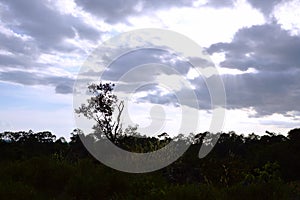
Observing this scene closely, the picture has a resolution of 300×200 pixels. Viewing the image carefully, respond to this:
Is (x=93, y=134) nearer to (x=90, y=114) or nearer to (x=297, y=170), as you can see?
(x=90, y=114)

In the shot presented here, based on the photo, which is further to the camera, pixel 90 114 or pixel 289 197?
pixel 90 114

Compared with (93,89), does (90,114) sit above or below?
below

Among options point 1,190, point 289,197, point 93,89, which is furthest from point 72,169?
point 93,89

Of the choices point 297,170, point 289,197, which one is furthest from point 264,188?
point 297,170

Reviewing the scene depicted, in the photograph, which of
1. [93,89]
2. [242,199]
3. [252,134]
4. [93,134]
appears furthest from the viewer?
[252,134]

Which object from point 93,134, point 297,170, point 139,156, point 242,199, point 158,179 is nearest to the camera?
point 242,199

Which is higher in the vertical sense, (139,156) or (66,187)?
(139,156)

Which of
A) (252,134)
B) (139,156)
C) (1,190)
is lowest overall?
(1,190)

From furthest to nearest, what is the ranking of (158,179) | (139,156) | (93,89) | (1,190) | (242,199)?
(93,89) → (139,156) → (158,179) → (1,190) → (242,199)

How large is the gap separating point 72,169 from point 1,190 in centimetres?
265

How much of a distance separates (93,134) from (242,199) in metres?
22.5

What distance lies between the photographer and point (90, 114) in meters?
31.0

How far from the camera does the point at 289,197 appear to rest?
25.9 feet

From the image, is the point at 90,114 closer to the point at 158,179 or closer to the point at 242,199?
the point at 158,179
